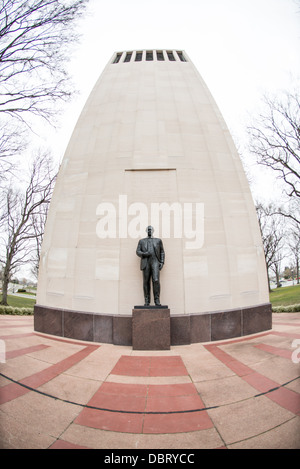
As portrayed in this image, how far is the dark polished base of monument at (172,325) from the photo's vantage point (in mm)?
6871

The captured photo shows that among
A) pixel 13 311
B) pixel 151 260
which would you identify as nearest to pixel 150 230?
pixel 151 260

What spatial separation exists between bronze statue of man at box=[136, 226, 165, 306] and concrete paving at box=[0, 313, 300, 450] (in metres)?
1.77

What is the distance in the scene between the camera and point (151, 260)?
6.82 metres

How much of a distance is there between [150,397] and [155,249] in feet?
12.6

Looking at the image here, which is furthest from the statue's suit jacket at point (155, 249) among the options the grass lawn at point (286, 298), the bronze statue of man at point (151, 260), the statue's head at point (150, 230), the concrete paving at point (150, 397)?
the grass lawn at point (286, 298)

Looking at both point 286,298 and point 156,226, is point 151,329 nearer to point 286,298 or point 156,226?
point 156,226

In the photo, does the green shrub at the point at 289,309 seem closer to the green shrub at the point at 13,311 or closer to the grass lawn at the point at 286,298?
the grass lawn at the point at 286,298

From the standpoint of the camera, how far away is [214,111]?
934cm

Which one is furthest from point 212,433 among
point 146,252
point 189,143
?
point 189,143

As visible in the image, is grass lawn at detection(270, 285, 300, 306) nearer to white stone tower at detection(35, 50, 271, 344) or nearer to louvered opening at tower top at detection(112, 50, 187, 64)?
white stone tower at detection(35, 50, 271, 344)

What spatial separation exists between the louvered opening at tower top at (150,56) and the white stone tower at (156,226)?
2.25 metres
